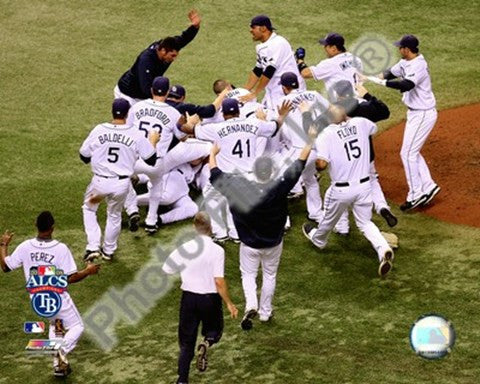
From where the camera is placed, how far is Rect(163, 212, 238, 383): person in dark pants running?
29.9ft

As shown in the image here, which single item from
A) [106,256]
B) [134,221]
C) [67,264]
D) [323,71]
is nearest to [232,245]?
[134,221]

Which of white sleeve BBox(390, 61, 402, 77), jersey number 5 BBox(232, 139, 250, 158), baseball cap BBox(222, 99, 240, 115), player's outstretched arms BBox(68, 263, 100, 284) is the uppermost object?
white sleeve BBox(390, 61, 402, 77)

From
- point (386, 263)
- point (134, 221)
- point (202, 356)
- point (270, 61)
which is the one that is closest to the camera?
point (202, 356)

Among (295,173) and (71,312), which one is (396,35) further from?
(71,312)

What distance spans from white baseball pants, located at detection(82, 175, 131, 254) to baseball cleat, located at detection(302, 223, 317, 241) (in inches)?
80.0

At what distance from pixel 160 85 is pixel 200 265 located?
3697 mm

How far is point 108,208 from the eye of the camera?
1169cm

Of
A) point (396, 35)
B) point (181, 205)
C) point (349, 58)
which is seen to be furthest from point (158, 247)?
point (396, 35)

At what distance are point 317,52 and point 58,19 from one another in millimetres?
4511

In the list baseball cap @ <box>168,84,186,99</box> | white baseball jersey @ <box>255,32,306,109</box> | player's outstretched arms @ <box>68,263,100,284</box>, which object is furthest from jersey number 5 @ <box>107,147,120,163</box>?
white baseball jersey @ <box>255,32,306,109</box>

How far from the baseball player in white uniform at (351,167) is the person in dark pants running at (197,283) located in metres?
2.28

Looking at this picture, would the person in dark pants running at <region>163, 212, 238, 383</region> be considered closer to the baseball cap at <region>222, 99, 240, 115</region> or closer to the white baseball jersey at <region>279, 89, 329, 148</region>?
the baseball cap at <region>222, 99, 240, 115</region>

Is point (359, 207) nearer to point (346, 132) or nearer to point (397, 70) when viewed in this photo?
point (346, 132)

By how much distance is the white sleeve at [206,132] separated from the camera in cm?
1201
